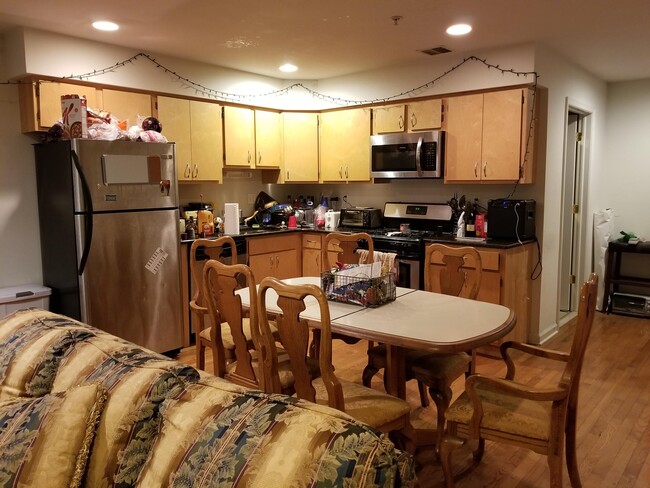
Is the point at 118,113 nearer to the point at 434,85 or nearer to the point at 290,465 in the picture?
the point at 434,85

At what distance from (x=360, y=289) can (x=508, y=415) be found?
2.86 ft

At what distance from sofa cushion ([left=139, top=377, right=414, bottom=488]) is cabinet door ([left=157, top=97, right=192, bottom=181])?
340 centimetres

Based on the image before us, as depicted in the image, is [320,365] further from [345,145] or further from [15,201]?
[345,145]

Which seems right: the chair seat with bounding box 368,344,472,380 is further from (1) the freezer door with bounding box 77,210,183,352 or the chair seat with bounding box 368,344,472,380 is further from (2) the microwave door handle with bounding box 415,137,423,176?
(2) the microwave door handle with bounding box 415,137,423,176

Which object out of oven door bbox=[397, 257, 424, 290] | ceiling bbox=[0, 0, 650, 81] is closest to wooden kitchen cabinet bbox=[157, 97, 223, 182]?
ceiling bbox=[0, 0, 650, 81]

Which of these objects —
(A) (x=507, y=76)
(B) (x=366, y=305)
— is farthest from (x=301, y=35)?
(B) (x=366, y=305)

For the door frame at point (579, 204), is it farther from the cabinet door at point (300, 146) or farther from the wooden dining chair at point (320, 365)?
the wooden dining chair at point (320, 365)

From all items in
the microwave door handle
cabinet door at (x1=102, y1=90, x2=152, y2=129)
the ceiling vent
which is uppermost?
the ceiling vent

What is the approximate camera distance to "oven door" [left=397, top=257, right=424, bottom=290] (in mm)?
4316

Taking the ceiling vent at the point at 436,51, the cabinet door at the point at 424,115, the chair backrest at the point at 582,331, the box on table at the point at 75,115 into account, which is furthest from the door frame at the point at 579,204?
the box on table at the point at 75,115

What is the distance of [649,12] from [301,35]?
224 cm

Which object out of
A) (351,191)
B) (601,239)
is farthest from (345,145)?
(601,239)

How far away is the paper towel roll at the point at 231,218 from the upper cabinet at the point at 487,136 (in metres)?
1.88

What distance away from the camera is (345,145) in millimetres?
5199
